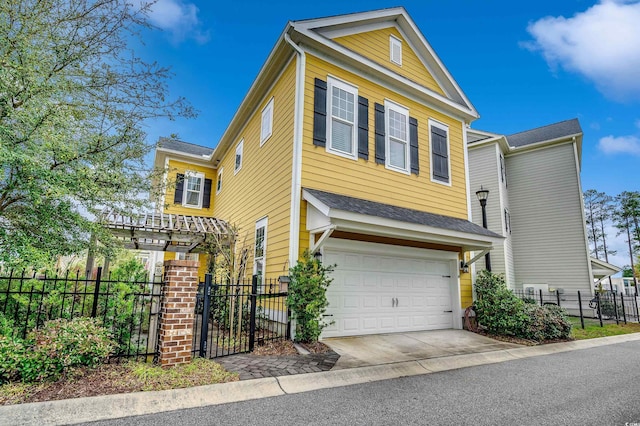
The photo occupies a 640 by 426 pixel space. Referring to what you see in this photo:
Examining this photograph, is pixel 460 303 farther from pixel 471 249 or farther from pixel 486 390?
pixel 486 390

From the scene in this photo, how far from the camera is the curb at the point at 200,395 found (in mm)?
3158

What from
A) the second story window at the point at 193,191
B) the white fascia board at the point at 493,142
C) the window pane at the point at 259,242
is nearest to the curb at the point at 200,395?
the window pane at the point at 259,242

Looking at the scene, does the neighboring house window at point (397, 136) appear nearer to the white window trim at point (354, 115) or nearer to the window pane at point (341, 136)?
the white window trim at point (354, 115)

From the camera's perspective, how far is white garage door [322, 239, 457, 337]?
7.32 m

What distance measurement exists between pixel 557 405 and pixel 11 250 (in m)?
7.02

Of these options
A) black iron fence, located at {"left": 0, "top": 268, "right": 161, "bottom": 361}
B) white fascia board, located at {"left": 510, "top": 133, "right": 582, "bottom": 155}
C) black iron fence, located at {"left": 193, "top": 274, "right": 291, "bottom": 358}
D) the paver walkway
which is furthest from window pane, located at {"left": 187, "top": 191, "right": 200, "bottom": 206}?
white fascia board, located at {"left": 510, "top": 133, "right": 582, "bottom": 155}

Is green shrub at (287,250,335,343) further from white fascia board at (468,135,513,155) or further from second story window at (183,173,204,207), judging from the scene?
white fascia board at (468,135,513,155)

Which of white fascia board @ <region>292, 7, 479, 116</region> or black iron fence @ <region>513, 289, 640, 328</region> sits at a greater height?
white fascia board @ <region>292, 7, 479, 116</region>

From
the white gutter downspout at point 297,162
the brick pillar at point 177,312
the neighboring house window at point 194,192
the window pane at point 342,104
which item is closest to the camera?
the brick pillar at point 177,312

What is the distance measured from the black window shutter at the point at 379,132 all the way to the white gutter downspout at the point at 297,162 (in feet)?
7.47

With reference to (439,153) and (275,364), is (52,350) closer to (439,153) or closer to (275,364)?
(275,364)

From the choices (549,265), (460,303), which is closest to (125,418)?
(460,303)

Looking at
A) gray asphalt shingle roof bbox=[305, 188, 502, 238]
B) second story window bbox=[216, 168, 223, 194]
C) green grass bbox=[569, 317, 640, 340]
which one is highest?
second story window bbox=[216, 168, 223, 194]

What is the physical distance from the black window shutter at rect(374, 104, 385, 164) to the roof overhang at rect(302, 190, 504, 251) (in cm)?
223
